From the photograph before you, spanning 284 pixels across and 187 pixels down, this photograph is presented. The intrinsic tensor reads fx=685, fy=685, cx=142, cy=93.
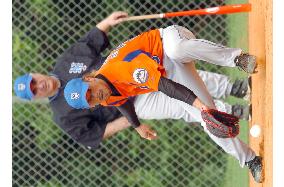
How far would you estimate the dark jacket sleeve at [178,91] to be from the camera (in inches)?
155

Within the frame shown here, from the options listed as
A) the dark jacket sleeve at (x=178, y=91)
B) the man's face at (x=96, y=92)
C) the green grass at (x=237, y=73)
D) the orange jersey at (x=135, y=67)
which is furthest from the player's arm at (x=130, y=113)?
the green grass at (x=237, y=73)

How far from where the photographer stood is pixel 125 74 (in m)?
4.19

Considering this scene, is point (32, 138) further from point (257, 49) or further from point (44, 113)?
point (257, 49)

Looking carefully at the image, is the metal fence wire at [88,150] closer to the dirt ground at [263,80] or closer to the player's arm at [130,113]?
the dirt ground at [263,80]

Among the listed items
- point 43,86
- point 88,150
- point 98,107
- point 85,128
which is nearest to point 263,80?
point 98,107

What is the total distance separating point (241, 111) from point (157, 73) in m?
1.17

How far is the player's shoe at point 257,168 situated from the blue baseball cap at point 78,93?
117 centimetres

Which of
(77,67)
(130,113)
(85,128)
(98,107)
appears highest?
(77,67)

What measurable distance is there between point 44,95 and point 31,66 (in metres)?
1.41

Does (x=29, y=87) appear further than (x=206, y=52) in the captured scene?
Yes

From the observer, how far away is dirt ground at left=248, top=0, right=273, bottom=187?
13.8ft

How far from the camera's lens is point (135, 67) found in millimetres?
4160

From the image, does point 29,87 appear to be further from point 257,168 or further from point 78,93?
point 257,168

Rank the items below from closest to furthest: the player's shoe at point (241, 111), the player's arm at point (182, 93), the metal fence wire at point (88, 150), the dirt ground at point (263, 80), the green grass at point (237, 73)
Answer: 1. the player's arm at point (182, 93)
2. the dirt ground at point (263, 80)
3. the player's shoe at point (241, 111)
4. the green grass at point (237, 73)
5. the metal fence wire at point (88, 150)
